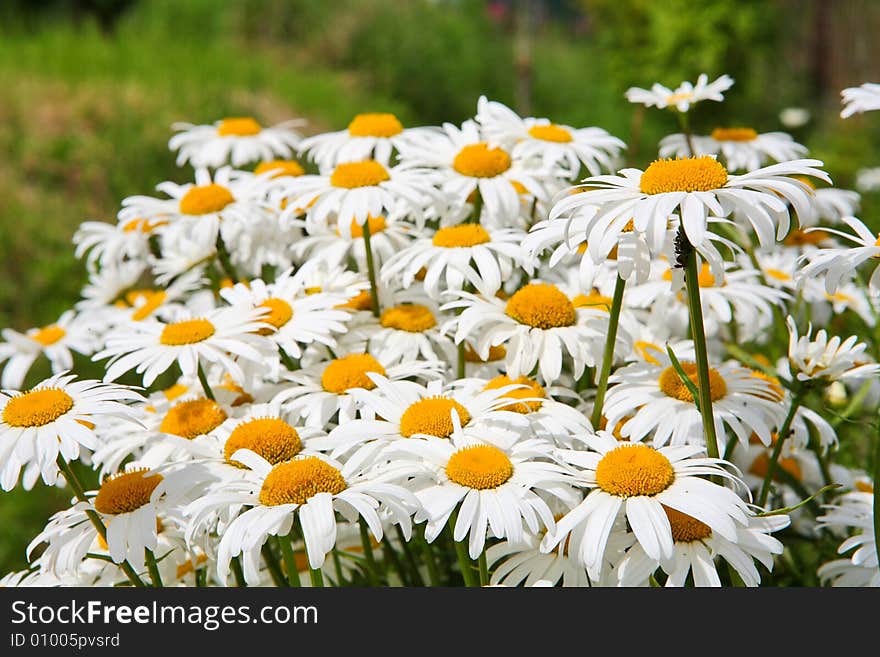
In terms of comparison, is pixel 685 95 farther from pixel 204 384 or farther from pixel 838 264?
pixel 204 384

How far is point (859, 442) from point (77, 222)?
4.46 m

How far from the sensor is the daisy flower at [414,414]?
1.70m

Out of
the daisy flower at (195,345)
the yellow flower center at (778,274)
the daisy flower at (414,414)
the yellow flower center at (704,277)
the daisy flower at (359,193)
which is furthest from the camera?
the yellow flower center at (778,274)

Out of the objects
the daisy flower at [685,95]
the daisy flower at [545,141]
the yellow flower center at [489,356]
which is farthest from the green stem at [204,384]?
the daisy flower at [685,95]

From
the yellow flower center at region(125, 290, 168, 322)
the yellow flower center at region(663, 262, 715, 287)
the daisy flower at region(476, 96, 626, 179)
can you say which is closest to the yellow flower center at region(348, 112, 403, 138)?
the daisy flower at region(476, 96, 626, 179)

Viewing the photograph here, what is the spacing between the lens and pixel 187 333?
2018 mm

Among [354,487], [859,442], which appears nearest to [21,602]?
[354,487]

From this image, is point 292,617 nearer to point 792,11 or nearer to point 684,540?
point 684,540

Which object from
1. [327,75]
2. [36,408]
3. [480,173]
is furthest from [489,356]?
[327,75]

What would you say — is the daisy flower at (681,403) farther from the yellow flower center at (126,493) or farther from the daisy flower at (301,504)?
the yellow flower center at (126,493)

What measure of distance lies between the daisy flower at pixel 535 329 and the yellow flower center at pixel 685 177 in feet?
1.54

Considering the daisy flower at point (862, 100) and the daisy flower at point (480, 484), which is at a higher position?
the daisy flower at point (862, 100)

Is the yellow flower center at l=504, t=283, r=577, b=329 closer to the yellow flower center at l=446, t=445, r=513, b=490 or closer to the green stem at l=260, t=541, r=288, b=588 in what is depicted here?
the yellow flower center at l=446, t=445, r=513, b=490

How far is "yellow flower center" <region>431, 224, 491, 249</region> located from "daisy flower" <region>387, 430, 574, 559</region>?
0.60m
